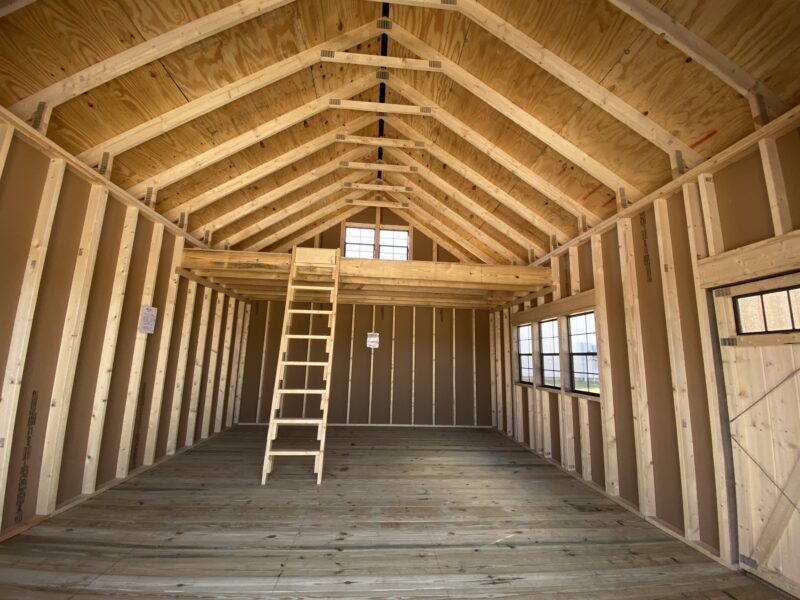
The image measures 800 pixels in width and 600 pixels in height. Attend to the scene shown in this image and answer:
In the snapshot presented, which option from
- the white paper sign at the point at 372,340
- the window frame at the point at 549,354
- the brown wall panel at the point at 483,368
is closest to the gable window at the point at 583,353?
the window frame at the point at 549,354

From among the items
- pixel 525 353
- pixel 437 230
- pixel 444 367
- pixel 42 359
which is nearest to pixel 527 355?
pixel 525 353

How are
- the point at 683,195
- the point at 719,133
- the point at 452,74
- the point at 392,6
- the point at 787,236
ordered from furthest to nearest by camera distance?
1. the point at 452,74
2. the point at 392,6
3. the point at 683,195
4. the point at 719,133
5. the point at 787,236

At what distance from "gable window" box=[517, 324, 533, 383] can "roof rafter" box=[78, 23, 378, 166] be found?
16.7ft

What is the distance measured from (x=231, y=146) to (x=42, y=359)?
9.06 ft

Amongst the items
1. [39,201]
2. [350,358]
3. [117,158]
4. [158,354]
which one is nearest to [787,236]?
[39,201]

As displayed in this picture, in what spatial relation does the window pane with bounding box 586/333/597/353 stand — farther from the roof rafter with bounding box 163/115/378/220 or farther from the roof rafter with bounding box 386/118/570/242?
the roof rafter with bounding box 163/115/378/220

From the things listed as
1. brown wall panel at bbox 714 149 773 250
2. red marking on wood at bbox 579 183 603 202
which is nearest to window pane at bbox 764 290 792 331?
brown wall panel at bbox 714 149 773 250

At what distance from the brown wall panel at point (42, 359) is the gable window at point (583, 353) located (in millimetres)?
5550

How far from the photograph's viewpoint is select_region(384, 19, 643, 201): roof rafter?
3.49 metres

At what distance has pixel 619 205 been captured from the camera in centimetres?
368

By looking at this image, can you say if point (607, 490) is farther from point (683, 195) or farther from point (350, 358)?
point (350, 358)

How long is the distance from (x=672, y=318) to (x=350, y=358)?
19.6ft

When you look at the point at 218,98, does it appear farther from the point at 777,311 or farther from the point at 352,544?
the point at 777,311

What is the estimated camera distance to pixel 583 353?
4621 millimetres
